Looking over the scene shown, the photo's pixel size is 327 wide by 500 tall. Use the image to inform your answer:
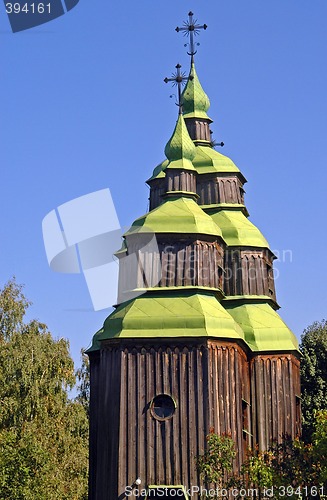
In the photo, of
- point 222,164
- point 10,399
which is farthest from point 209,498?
point 222,164

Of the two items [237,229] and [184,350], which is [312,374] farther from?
[184,350]

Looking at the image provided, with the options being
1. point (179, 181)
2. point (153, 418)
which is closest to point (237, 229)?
point (179, 181)

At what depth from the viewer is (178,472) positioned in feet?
99.9

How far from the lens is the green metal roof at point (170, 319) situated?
103ft

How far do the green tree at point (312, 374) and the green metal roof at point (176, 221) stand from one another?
14123 millimetres

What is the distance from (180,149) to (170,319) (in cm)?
810

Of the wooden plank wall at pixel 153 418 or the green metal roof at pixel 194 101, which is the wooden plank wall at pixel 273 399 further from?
the green metal roof at pixel 194 101

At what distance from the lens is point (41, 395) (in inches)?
1634

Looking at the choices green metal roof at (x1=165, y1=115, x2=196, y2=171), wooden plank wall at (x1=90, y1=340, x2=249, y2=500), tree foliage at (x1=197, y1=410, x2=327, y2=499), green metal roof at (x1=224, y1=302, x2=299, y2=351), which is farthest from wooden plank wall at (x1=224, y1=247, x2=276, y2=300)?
tree foliage at (x1=197, y1=410, x2=327, y2=499)

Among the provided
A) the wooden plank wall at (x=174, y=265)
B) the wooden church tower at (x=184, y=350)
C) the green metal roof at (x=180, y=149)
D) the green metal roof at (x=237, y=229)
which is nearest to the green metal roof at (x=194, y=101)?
the wooden church tower at (x=184, y=350)

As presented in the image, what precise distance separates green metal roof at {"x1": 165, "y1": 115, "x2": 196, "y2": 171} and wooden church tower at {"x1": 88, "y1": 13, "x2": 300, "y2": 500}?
0.05 meters

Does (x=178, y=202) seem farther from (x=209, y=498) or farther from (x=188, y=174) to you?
(x=209, y=498)

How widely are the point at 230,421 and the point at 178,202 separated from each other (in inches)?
332

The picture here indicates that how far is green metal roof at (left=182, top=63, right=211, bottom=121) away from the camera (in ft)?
144
